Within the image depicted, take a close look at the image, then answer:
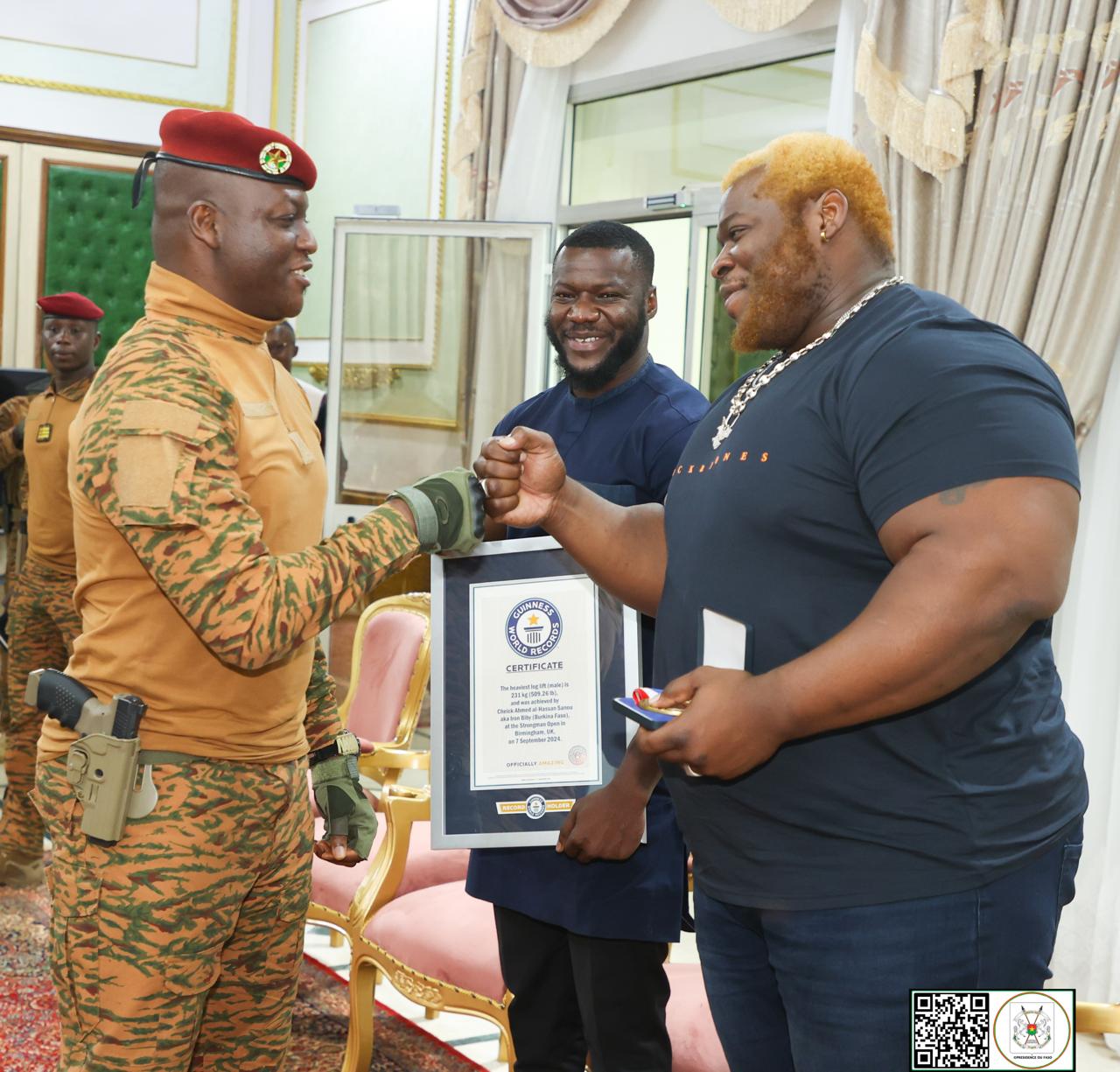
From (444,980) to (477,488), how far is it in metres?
1.22

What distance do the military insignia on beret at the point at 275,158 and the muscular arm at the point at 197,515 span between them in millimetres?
315

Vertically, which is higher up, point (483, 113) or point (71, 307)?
point (483, 113)

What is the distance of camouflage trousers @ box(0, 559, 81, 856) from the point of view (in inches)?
165

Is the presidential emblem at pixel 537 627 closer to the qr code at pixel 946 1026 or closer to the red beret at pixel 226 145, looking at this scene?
the red beret at pixel 226 145

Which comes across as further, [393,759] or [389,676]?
[389,676]

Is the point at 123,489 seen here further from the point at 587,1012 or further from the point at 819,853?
the point at 587,1012

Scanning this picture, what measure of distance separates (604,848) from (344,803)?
1.49 feet

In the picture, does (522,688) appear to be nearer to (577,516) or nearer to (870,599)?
(577,516)

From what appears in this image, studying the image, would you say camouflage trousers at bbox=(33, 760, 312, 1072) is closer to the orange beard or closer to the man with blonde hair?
the man with blonde hair

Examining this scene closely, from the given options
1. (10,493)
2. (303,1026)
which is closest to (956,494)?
(303,1026)

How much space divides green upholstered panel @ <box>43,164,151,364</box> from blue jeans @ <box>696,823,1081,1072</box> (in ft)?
21.9

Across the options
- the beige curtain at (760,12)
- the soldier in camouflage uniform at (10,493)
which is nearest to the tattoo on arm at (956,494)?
the beige curtain at (760,12)

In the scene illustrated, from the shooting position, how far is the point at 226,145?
1.72 m

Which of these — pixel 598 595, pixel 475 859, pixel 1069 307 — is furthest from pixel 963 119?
pixel 475 859
